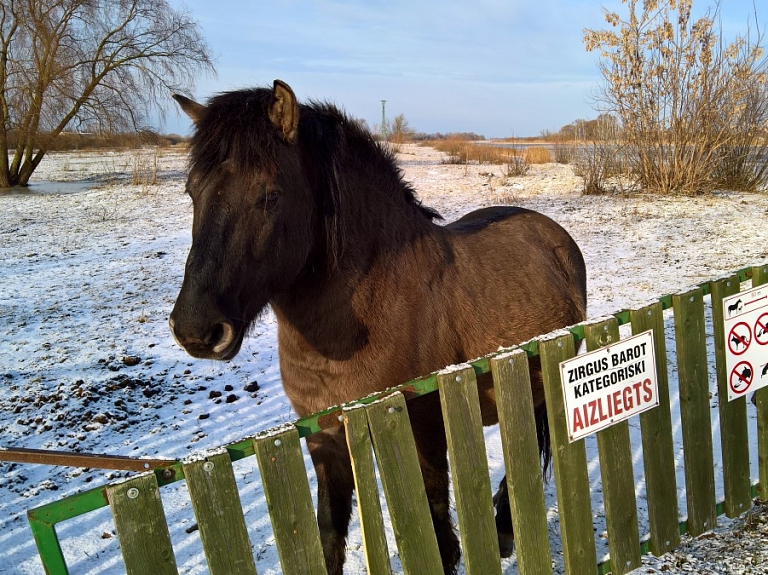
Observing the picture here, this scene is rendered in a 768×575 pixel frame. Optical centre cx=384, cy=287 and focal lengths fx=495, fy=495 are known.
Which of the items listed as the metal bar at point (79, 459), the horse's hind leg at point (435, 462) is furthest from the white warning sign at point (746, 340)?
the metal bar at point (79, 459)

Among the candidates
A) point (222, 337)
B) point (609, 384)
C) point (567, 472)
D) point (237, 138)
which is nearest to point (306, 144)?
point (237, 138)

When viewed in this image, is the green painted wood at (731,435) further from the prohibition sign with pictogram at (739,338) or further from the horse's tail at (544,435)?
the horse's tail at (544,435)

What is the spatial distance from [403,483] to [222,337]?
30.4 inches

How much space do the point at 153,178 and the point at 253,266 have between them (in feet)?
52.3

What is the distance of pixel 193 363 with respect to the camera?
5047mm

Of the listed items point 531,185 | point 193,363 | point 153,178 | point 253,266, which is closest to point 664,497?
point 253,266

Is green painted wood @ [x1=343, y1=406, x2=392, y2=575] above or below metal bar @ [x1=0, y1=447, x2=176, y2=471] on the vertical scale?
below

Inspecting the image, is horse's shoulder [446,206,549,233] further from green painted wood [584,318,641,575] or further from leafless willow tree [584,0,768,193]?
leafless willow tree [584,0,768,193]

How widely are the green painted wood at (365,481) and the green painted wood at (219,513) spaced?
1.18ft

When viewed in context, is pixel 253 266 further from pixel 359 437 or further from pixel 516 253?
pixel 516 253

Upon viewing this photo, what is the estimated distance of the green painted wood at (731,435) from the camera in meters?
2.48

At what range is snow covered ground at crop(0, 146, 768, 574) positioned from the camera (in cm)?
306

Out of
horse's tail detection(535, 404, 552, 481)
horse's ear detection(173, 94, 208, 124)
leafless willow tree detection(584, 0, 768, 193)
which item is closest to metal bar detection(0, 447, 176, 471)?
horse's ear detection(173, 94, 208, 124)

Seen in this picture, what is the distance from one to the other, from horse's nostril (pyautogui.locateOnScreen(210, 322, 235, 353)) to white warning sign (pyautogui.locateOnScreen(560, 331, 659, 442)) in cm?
122
